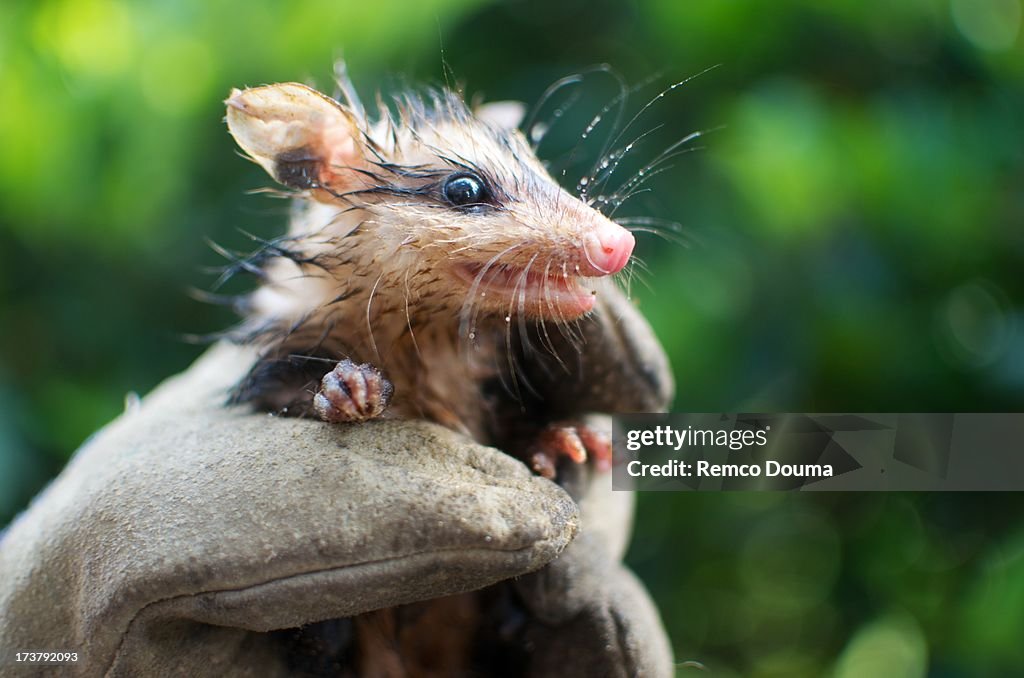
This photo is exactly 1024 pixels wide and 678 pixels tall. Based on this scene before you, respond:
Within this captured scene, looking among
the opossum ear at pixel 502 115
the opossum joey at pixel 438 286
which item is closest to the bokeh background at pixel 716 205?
the opossum ear at pixel 502 115

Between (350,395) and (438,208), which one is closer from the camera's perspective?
(350,395)

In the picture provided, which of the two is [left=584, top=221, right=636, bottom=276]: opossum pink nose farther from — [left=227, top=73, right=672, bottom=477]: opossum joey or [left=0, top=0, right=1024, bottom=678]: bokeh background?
[left=0, top=0, right=1024, bottom=678]: bokeh background

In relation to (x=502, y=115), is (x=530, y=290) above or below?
below

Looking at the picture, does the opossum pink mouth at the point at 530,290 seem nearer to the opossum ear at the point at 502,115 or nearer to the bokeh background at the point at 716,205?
the opossum ear at the point at 502,115

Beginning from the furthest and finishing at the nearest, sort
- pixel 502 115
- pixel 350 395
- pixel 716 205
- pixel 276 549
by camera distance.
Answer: pixel 716 205 → pixel 502 115 → pixel 350 395 → pixel 276 549

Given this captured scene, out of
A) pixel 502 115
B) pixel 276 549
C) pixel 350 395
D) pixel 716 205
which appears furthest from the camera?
pixel 716 205

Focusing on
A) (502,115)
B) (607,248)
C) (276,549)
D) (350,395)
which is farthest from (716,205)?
(276,549)

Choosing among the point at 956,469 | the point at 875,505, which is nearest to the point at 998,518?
the point at 875,505

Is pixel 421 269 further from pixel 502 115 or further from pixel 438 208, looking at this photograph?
pixel 502 115
